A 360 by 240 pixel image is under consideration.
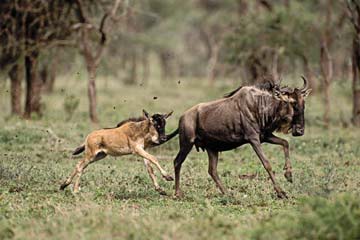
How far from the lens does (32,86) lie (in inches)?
885

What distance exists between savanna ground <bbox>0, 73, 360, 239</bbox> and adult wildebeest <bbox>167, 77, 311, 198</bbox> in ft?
2.73

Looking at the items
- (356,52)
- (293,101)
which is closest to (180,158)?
(293,101)

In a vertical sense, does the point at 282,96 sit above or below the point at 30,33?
below

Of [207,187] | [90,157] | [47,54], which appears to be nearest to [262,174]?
[207,187]

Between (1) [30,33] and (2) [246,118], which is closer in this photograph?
(2) [246,118]

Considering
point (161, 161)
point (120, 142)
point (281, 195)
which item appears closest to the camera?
point (281, 195)

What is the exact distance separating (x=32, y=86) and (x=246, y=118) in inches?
498

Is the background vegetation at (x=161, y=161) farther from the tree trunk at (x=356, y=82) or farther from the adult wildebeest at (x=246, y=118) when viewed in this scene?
the adult wildebeest at (x=246, y=118)

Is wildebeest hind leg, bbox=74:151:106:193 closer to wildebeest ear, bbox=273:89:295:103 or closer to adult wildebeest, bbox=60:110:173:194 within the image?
adult wildebeest, bbox=60:110:173:194

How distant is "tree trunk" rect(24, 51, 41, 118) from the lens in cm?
2177

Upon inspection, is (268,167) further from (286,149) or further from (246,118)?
(246,118)

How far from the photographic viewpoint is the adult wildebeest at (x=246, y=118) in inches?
441

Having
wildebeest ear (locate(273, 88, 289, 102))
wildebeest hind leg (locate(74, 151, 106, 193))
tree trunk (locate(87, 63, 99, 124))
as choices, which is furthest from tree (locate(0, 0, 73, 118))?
wildebeest ear (locate(273, 88, 289, 102))

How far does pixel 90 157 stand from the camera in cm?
1143
